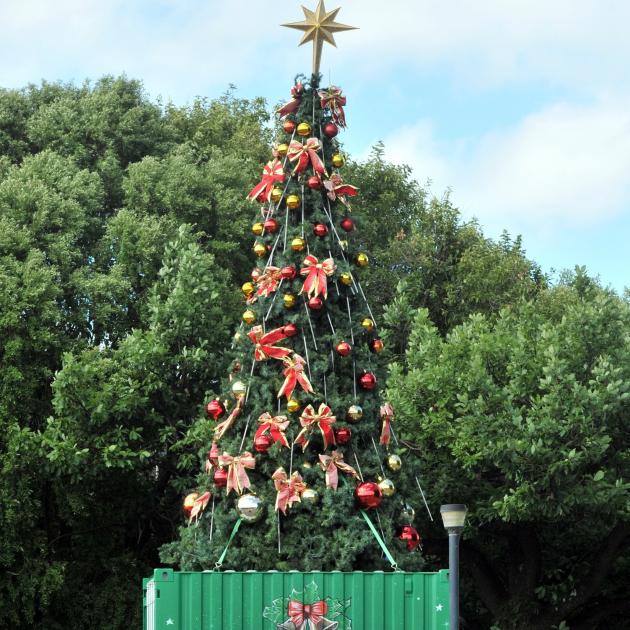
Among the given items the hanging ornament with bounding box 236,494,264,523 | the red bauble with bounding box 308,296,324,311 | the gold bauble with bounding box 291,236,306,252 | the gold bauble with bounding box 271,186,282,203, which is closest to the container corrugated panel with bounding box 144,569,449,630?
the hanging ornament with bounding box 236,494,264,523

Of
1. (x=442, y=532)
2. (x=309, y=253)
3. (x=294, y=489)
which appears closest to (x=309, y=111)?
(x=309, y=253)

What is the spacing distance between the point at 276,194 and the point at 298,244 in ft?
3.16

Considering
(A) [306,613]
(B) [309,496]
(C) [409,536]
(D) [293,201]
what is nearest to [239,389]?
(B) [309,496]

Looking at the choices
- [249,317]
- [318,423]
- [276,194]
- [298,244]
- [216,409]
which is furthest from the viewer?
[276,194]

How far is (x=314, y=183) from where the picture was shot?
57.9ft

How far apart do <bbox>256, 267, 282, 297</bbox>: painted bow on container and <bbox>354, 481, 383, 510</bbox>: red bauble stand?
311cm

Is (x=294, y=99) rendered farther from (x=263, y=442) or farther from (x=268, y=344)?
(x=263, y=442)

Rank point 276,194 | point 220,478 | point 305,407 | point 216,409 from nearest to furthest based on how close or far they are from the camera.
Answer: point 305,407 < point 220,478 < point 216,409 < point 276,194

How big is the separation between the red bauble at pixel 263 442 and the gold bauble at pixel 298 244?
8.94 ft

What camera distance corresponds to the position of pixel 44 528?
24.0 meters

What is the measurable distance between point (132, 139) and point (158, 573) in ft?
50.7

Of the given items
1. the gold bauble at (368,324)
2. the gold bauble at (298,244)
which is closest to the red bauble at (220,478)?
the gold bauble at (368,324)

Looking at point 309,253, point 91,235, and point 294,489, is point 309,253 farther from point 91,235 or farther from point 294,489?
point 91,235

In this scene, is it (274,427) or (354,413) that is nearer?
(274,427)
